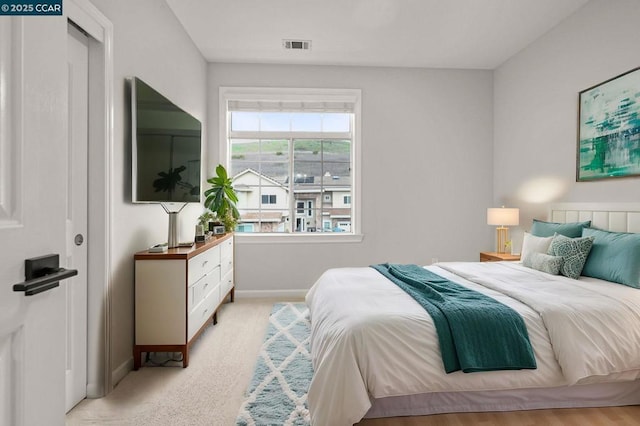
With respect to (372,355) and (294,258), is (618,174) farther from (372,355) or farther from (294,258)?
(294,258)

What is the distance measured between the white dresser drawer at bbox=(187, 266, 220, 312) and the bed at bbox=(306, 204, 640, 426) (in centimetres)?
101

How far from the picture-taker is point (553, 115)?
3.69 meters

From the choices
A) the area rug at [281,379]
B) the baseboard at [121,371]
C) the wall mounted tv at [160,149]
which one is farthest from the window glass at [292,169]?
the baseboard at [121,371]

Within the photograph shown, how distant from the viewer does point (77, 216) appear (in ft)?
7.02

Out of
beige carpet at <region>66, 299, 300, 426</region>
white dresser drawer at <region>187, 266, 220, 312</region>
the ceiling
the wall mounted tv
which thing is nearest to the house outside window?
the wall mounted tv

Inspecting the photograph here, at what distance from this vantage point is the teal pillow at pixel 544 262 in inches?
110

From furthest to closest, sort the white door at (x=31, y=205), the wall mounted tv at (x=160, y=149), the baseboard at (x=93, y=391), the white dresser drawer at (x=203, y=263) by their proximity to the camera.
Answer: the white dresser drawer at (x=203, y=263) → the wall mounted tv at (x=160, y=149) → the baseboard at (x=93, y=391) → the white door at (x=31, y=205)

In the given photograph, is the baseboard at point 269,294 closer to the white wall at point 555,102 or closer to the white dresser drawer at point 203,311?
the white dresser drawer at point 203,311

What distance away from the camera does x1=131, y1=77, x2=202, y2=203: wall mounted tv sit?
252 cm

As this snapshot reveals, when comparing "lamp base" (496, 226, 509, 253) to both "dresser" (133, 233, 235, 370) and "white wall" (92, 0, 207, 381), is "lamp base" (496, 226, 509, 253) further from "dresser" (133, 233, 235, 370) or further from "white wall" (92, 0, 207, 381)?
"white wall" (92, 0, 207, 381)

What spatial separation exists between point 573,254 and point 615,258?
0.83 feet

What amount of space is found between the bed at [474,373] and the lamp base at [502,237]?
1.76 metres

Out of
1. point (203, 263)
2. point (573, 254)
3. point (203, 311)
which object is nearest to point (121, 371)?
point (203, 311)

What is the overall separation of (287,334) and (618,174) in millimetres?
3055
